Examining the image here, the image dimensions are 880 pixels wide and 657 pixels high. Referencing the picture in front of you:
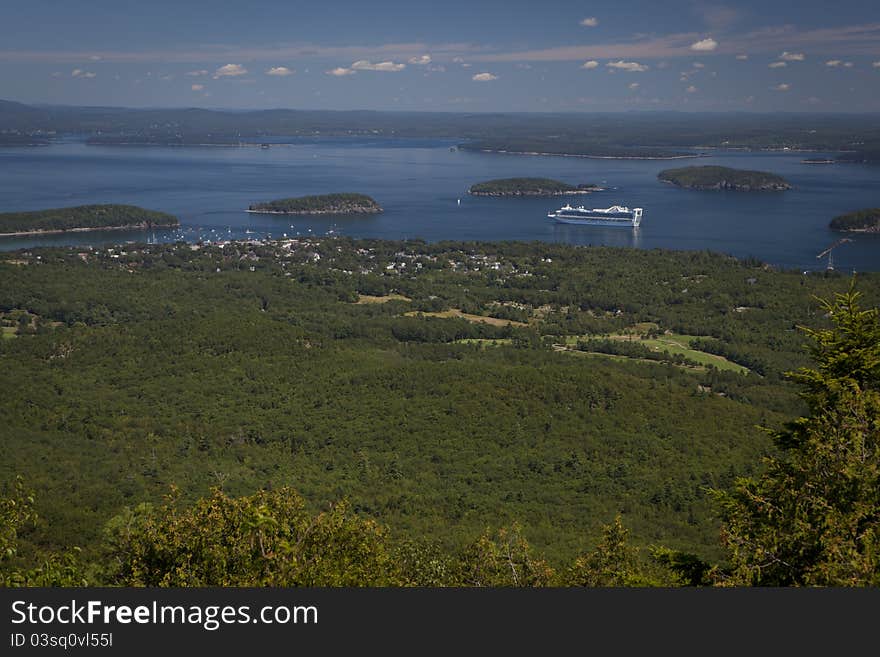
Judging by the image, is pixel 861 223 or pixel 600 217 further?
pixel 600 217

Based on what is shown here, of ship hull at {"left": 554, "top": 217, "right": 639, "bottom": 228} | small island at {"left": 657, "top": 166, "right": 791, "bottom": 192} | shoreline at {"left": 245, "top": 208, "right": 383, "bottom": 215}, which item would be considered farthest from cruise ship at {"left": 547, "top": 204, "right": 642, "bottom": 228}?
small island at {"left": 657, "top": 166, "right": 791, "bottom": 192}

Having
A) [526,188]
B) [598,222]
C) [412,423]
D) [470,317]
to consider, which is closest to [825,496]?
[412,423]

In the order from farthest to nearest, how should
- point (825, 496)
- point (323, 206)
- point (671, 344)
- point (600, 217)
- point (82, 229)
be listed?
point (323, 206)
point (600, 217)
point (82, 229)
point (671, 344)
point (825, 496)

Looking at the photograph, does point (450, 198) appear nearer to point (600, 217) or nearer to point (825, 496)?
point (600, 217)

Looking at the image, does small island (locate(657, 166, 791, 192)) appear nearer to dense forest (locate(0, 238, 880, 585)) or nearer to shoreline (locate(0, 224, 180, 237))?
dense forest (locate(0, 238, 880, 585))

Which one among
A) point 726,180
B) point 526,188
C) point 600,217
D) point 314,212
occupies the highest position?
point 726,180

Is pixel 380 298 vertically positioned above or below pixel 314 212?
below

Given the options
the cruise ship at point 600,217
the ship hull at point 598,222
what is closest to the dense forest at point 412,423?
the ship hull at point 598,222
